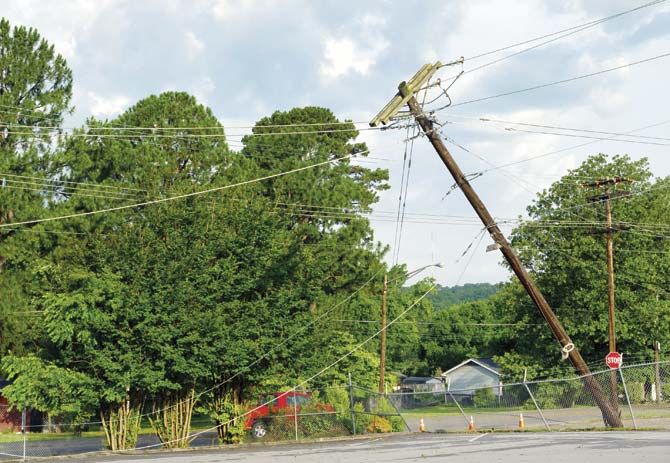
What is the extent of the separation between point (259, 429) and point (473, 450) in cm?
1154

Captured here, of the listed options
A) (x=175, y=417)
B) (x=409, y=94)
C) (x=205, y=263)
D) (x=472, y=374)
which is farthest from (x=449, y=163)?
(x=472, y=374)

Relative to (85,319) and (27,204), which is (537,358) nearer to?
(27,204)

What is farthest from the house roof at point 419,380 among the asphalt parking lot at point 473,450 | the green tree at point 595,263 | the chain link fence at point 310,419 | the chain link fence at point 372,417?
the asphalt parking lot at point 473,450

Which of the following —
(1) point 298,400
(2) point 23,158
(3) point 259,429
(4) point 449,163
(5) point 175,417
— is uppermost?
(2) point 23,158

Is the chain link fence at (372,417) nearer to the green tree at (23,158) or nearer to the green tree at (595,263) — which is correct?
the green tree at (23,158)

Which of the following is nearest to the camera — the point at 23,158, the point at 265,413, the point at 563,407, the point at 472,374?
the point at 265,413

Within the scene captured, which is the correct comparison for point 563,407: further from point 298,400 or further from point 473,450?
point 473,450

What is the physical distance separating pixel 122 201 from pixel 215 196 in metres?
13.4

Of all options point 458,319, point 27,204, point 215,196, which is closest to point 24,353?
point 27,204

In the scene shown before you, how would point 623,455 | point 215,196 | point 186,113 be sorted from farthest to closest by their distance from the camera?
1. point 186,113
2. point 215,196
3. point 623,455

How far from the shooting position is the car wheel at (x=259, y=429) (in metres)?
29.0

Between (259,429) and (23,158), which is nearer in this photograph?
(259,429)

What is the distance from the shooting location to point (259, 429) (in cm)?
2919

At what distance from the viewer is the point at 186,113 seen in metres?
50.3
